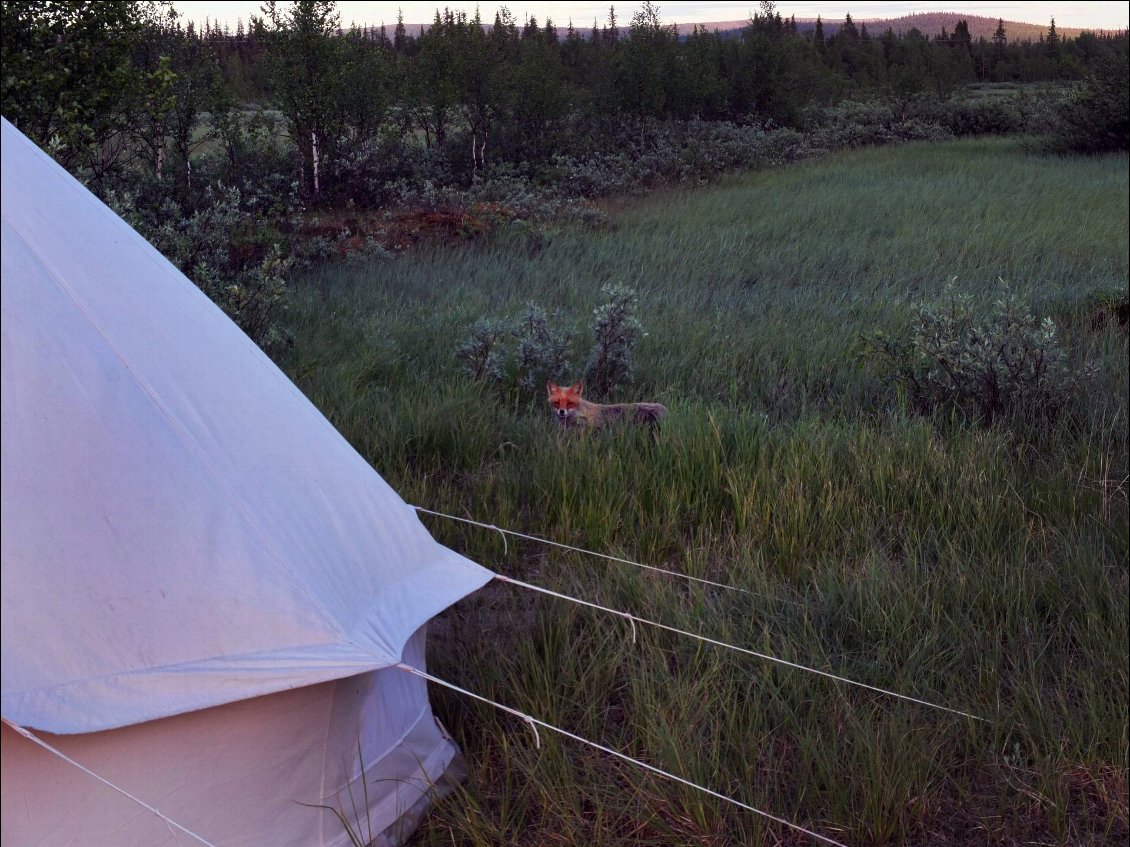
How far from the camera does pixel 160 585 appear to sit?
2176mm

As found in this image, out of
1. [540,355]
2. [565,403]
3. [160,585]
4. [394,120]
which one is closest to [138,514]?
[160,585]

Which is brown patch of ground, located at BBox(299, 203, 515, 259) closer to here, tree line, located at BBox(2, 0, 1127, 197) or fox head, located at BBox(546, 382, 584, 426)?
tree line, located at BBox(2, 0, 1127, 197)

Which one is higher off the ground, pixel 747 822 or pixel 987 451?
pixel 987 451

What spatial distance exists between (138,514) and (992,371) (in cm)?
456

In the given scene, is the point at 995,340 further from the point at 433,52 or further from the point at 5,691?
the point at 433,52

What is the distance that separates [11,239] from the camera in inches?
89.4

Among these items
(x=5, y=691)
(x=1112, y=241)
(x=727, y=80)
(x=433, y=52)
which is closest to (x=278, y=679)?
(x=5, y=691)

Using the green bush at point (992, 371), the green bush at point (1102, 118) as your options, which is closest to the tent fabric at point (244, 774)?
the green bush at point (992, 371)

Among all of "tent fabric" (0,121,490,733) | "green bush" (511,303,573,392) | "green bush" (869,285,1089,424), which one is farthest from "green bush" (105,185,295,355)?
"green bush" (869,285,1089,424)

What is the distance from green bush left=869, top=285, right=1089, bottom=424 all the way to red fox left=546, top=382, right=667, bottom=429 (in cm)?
149

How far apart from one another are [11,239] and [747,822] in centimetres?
221

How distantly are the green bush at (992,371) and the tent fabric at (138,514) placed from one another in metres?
3.82

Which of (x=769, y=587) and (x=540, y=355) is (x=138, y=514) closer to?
(x=769, y=587)

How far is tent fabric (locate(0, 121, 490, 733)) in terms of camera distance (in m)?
2.07
